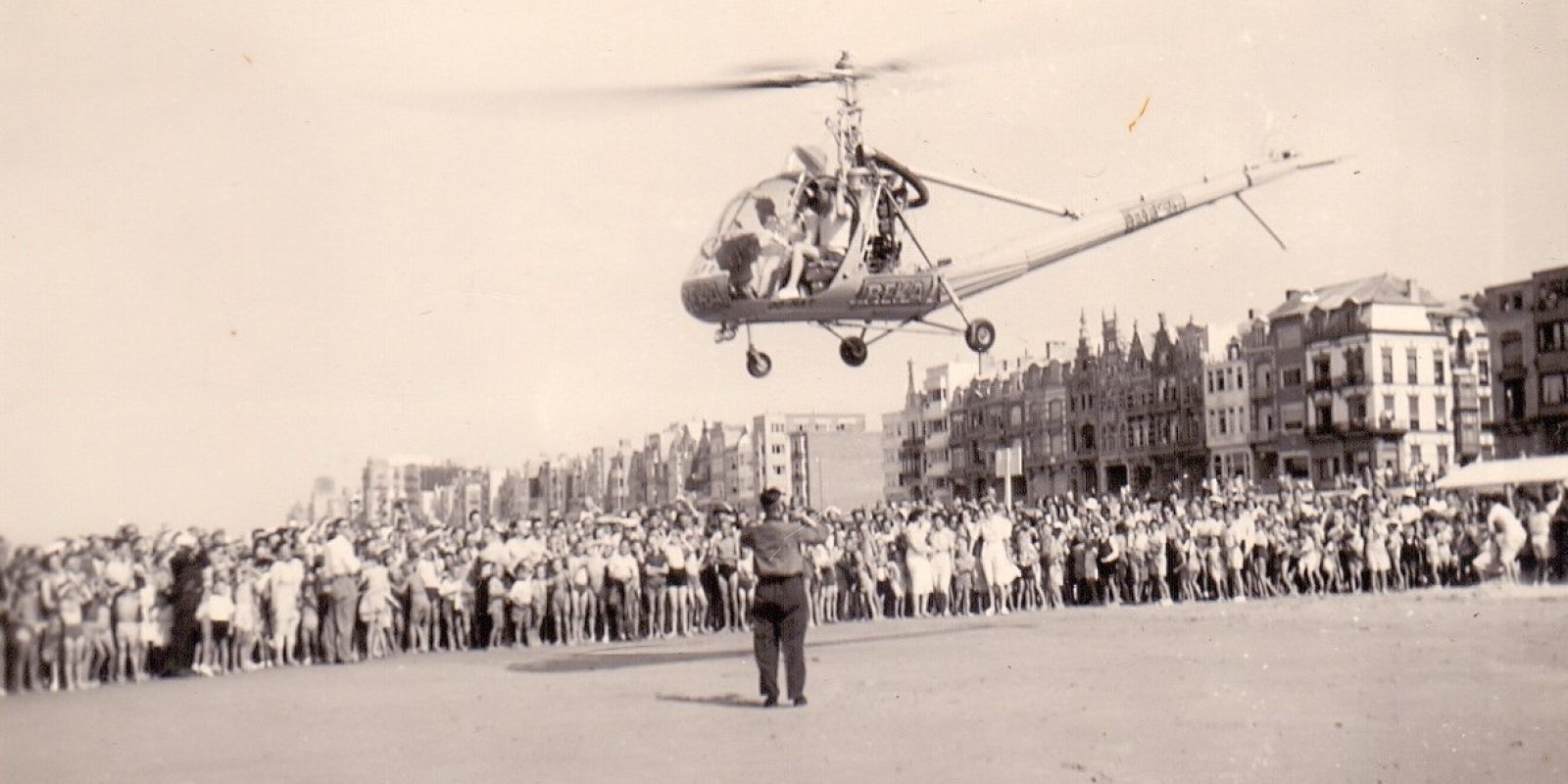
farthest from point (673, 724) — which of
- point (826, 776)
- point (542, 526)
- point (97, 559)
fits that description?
point (542, 526)

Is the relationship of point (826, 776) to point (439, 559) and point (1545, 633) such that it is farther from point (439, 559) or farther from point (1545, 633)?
point (439, 559)

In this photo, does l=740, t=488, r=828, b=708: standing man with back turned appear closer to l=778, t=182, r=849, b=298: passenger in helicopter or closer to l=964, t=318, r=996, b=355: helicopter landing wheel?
l=778, t=182, r=849, b=298: passenger in helicopter

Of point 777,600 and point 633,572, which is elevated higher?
point 777,600

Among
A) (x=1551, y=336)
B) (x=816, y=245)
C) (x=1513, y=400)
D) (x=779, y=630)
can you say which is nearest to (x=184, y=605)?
(x=816, y=245)

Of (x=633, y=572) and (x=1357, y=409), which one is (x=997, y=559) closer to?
(x=633, y=572)

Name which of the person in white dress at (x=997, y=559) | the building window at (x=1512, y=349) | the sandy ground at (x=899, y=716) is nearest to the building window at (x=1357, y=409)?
the building window at (x=1512, y=349)

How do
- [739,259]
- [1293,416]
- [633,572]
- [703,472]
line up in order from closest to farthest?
[739,259]
[633,572]
[1293,416]
[703,472]

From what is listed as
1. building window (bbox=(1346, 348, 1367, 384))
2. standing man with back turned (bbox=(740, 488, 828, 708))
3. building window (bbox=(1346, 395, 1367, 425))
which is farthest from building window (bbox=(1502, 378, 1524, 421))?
standing man with back turned (bbox=(740, 488, 828, 708))
